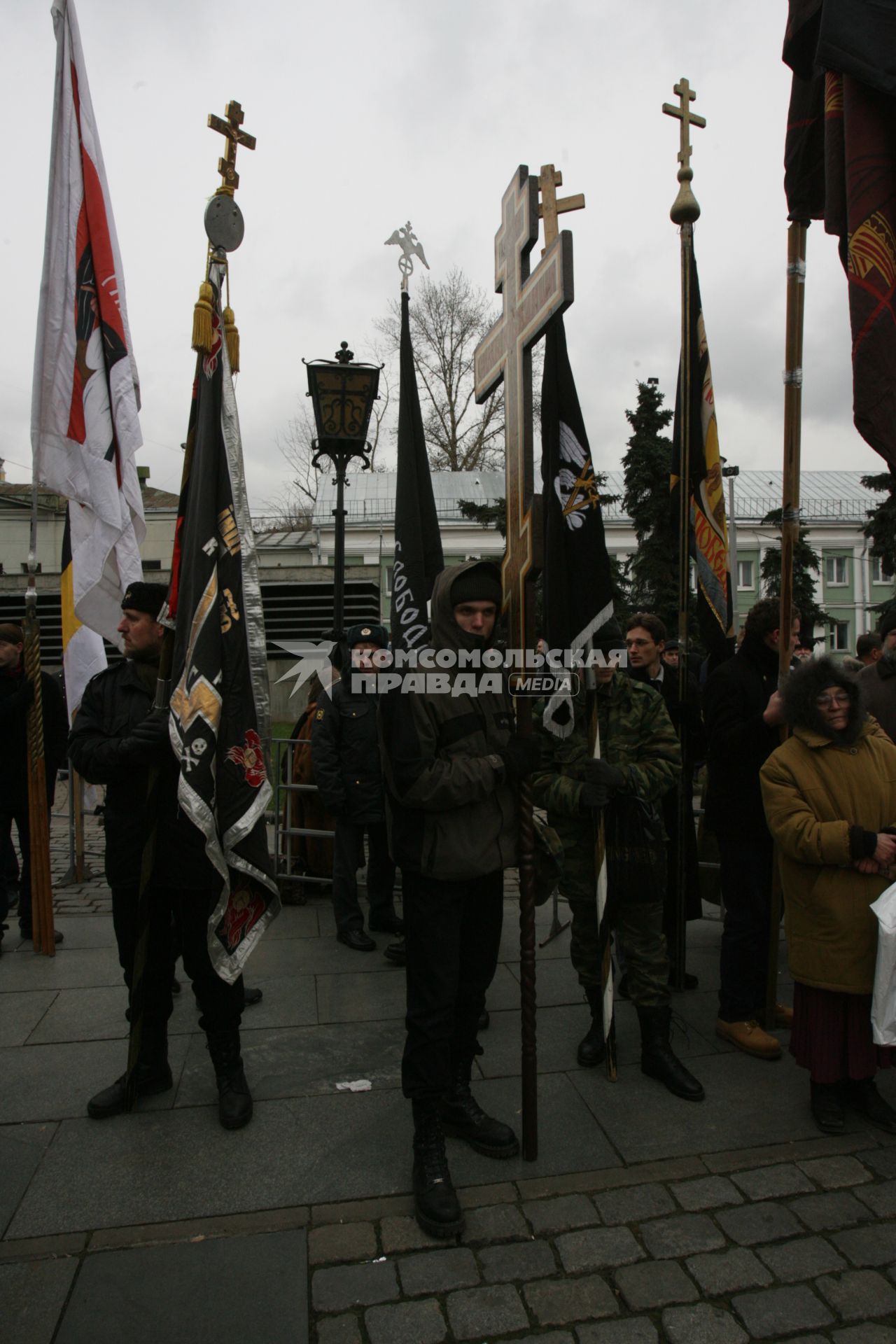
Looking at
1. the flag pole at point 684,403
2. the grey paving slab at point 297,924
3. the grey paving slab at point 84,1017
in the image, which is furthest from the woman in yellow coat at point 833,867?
the grey paving slab at point 297,924

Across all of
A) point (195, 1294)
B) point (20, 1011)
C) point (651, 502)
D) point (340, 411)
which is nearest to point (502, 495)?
point (651, 502)

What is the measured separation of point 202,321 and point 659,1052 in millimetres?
3608

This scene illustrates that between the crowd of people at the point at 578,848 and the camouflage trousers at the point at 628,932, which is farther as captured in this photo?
the camouflage trousers at the point at 628,932

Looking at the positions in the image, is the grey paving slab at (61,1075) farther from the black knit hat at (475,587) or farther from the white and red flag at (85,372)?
the black knit hat at (475,587)

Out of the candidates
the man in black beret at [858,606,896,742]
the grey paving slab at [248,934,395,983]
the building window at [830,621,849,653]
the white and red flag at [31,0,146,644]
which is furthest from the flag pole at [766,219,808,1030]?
the building window at [830,621,849,653]

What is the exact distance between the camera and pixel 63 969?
529 centimetres

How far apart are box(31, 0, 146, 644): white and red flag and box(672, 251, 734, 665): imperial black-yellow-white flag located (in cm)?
329

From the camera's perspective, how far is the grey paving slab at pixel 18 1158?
9.71 ft

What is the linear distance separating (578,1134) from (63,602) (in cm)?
485

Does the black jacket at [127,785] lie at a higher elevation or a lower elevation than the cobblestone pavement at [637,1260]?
higher

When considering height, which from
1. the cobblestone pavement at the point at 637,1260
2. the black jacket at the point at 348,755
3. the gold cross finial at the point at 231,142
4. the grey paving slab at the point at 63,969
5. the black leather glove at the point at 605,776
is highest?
the gold cross finial at the point at 231,142

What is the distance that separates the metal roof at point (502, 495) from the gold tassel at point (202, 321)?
26.0m

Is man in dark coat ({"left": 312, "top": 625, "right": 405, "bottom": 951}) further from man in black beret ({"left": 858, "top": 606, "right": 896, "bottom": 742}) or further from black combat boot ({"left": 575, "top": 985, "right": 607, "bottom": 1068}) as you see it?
man in black beret ({"left": 858, "top": 606, "right": 896, "bottom": 742})

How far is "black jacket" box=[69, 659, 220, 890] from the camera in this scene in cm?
354
